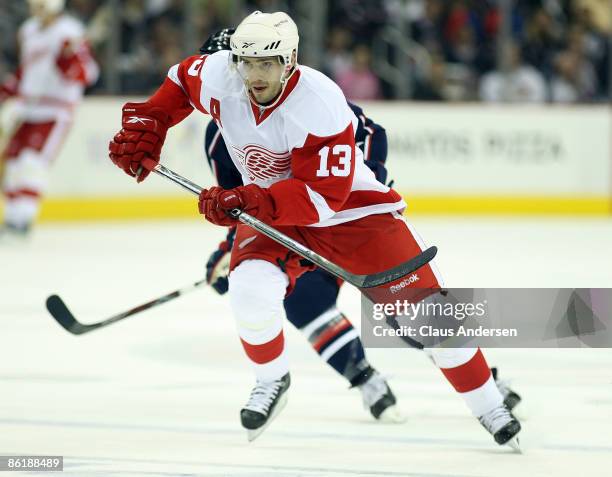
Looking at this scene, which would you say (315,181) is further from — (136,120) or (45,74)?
(45,74)

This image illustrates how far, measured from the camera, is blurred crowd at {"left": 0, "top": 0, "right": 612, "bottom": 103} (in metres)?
9.95

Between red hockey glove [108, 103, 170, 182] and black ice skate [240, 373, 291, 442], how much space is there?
62 cm

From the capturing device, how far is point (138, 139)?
3578 mm

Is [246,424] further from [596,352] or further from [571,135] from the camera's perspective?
[571,135]

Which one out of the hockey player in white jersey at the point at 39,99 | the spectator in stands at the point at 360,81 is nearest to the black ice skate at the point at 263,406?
the hockey player in white jersey at the point at 39,99

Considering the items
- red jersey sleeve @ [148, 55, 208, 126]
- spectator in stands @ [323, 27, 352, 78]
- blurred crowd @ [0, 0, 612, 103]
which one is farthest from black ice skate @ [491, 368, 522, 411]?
spectator in stands @ [323, 27, 352, 78]

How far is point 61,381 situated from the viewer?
4.25 metres

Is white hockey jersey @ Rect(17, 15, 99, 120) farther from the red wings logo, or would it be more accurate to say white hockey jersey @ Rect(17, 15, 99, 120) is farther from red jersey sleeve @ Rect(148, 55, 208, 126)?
the red wings logo

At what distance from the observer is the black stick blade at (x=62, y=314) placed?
13.2 ft

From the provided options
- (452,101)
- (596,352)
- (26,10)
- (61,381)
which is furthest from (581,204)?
(61,381)

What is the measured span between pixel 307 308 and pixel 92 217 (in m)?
5.97

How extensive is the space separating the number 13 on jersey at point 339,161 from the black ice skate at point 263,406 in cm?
57

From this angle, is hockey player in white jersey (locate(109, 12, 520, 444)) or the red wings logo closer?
hockey player in white jersey (locate(109, 12, 520, 444))

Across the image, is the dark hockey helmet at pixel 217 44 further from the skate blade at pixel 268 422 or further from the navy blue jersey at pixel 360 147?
the skate blade at pixel 268 422
